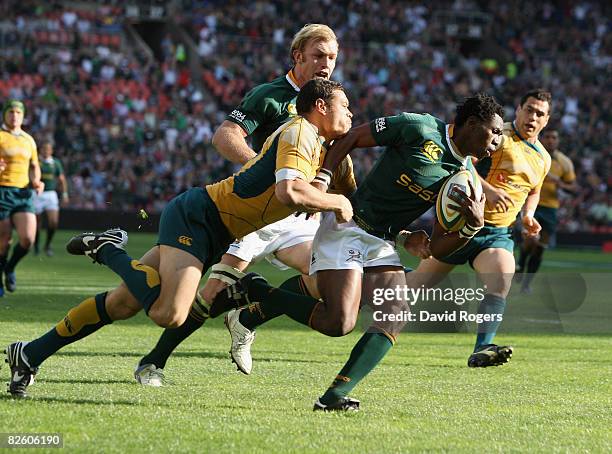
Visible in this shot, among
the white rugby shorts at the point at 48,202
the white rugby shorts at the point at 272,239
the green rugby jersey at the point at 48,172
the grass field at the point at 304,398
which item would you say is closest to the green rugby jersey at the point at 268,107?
the white rugby shorts at the point at 272,239

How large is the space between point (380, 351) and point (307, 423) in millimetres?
793

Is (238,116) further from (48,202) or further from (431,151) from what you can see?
(48,202)

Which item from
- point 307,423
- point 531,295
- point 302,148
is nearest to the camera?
point 307,423

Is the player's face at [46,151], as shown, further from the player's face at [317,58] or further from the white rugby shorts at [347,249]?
the white rugby shorts at [347,249]

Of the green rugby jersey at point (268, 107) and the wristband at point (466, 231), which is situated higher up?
the green rugby jersey at point (268, 107)

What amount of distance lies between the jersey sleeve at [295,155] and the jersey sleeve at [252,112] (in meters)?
1.70

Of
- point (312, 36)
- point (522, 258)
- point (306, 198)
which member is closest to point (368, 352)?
point (306, 198)

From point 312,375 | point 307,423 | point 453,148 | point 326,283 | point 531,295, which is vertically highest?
point 453,148

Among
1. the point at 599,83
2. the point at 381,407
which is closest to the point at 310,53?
the point at 381,407

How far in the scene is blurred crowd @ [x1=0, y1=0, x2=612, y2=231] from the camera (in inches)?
1291

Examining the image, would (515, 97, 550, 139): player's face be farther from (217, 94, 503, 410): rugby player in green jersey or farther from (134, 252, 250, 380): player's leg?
(134, 252, 250, 380): player's leg

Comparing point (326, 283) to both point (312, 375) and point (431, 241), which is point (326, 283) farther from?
point (312, 375)

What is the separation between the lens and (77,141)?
107ft

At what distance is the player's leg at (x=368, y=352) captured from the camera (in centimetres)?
620
